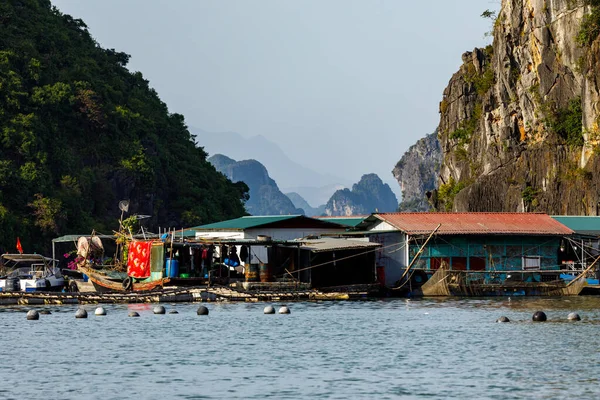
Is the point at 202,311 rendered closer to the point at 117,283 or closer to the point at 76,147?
the point at 117,283

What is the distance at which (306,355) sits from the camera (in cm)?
3744

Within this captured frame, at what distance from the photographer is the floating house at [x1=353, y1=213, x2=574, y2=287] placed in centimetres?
6950

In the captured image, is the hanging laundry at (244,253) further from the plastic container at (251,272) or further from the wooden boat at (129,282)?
the wooden boat at (129,282)

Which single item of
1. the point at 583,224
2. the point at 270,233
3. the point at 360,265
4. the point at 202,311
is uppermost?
the point at 583,224

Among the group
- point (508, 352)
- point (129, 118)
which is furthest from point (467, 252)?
point (129, 118)

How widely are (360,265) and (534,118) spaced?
49.1 metres

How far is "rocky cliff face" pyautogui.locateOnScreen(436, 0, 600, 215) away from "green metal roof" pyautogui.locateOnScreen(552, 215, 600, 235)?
10205 millimetres

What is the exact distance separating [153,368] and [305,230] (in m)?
46.9

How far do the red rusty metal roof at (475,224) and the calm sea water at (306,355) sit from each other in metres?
12.7

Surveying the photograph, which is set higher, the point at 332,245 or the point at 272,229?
the point at 272,229

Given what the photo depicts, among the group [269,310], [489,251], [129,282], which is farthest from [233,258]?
[489,251]

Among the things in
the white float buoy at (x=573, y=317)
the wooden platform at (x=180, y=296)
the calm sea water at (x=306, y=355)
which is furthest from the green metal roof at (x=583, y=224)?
the white float buoy at (x=573, y=317)

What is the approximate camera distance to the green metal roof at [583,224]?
75.4m

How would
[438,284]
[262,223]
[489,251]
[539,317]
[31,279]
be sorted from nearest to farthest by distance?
[539,317]
[438,284]
[489,251]
[31,279]
[262,223]
